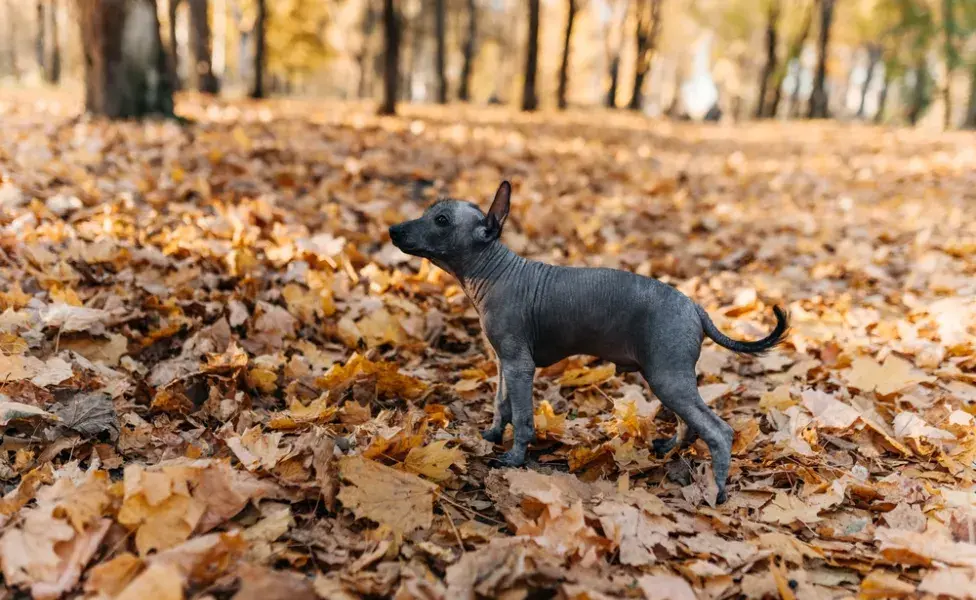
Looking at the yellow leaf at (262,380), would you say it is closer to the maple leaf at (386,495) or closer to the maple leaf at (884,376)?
the maple leaf at (386,495)

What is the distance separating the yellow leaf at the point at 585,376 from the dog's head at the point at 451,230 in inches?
48.6

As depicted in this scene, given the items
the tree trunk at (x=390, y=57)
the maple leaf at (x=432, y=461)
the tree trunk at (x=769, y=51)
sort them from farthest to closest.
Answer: the tree trunk at (x=769, y=51) → the tree trunk at (x=390, y=57) → the maple leaf at (x=432, y=461)

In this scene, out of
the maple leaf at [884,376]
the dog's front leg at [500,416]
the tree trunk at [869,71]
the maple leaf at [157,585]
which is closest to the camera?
the maple leaf at [157,585]

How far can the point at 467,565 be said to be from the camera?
2066 millimetres

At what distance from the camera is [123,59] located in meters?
8.41

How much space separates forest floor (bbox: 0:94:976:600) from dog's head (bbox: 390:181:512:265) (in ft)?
2.57

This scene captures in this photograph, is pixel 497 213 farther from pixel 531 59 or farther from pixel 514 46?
pixel 514 46

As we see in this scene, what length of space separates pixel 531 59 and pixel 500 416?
610 inches

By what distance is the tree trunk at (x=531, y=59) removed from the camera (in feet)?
53.3


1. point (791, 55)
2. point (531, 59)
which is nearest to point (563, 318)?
point (531, 59)

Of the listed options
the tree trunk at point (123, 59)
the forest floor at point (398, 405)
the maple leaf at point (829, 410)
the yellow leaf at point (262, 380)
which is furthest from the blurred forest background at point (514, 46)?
the maple leaf at point (829, 410)

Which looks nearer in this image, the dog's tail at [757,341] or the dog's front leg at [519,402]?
the dog's tail at [757,341]

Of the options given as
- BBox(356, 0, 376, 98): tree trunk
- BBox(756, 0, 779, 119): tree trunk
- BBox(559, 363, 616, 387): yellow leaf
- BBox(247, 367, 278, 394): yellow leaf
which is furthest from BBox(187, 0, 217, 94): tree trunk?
BBox(756, 0, 779, 119): tree trunk

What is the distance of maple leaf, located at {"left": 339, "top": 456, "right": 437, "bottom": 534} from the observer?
2338 millimetres
